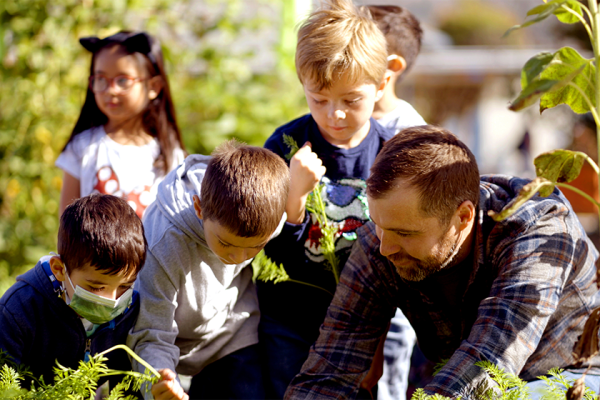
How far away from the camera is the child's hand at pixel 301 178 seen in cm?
203

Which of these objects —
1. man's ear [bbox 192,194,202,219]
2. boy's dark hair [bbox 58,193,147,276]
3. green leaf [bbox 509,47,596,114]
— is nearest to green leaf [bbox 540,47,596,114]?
green leaf [bbox 509,47,596,114]

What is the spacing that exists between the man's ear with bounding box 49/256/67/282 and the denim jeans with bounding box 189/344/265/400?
739 mm

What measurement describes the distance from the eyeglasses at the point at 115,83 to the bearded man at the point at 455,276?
4.49 ft

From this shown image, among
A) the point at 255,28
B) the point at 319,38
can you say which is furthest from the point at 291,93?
the point at 319,38

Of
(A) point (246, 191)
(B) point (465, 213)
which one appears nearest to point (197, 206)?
(A) point (246, 191)

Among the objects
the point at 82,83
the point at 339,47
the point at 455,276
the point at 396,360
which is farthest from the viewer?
the point at 82,83

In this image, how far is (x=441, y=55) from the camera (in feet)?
40.2

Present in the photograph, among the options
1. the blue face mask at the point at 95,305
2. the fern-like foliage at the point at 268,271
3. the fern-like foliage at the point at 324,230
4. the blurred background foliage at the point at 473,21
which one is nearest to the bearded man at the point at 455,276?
the fern-like foliage at the point at 324,230

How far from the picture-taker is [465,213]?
6.15 feet

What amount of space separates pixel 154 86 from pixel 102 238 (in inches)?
52.3

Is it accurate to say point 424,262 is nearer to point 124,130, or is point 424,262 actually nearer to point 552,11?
point 552,11

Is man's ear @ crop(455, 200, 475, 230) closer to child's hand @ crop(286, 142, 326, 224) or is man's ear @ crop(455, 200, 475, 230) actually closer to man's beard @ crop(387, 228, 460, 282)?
man's beard @ crop(387, 228, 460, 282)

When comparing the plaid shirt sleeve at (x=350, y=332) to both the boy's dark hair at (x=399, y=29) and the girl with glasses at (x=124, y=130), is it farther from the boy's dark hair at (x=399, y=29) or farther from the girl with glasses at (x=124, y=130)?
the boy's dark hair at (x=399, y=29)

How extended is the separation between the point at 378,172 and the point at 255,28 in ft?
10.7
